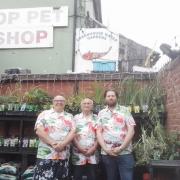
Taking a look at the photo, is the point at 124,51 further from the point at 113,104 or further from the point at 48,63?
the point at 113,104

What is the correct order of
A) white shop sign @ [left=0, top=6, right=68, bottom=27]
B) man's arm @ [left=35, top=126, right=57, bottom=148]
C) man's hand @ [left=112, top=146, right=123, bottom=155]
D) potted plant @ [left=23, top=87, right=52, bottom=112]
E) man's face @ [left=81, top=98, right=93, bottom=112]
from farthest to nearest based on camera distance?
white shop sign @ [left=0, top=6, right=68, bottom=27] → potted plant @ [left=23, top=87, right=52, bottom=112] → man's face @ [left=81, top=98, right=93, bottom=112] → man's arm @ [left=35, top=126, right=57, bottom=148] → man's hand @ [left=112, top=146, right=123, bottom=155]

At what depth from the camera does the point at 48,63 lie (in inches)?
450

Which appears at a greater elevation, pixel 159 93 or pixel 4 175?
pixel 159 93

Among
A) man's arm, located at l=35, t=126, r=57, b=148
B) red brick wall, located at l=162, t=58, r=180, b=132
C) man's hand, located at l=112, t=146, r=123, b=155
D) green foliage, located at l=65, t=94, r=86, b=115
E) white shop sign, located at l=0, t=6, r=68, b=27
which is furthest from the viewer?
white shop sign, located at l=0, t=6, r=68, b=27

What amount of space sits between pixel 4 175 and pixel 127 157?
8.18 feet

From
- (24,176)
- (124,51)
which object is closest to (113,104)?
(24,176)

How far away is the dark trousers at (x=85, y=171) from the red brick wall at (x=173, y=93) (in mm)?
1362

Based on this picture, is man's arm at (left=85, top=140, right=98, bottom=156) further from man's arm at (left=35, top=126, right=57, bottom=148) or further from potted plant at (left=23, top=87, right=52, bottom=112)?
potted plant at (left=23, top=87, right=52, bottom=112)

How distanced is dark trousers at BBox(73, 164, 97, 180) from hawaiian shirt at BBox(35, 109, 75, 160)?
23 cm

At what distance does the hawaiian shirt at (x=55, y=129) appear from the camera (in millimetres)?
5676

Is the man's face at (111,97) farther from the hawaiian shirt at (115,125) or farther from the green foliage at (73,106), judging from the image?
the green foliage at (73,106)

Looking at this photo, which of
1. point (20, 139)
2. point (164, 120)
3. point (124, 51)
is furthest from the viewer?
point (124, 51)

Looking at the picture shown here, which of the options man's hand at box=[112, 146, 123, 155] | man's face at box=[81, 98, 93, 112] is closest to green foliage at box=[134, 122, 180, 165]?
man's hand at box=[112, 146, 123, 155]

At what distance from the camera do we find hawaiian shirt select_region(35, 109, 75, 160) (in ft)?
18.6
